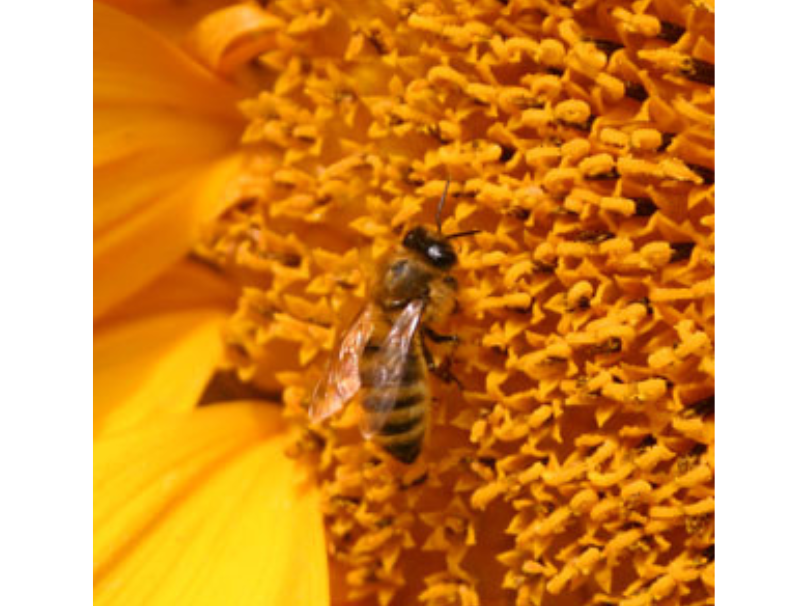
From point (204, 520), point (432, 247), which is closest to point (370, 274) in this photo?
point (432, 247)

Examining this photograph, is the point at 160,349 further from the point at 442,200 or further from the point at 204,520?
the point at 442,200

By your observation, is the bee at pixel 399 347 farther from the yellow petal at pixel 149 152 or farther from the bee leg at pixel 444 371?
the yellow petal at pixel 149 152

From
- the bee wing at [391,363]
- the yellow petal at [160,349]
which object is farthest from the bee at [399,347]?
the yellow petal at [160,349]

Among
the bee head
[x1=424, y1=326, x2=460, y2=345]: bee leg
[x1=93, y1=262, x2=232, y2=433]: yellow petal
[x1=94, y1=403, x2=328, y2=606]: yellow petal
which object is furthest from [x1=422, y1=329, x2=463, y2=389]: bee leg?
[x1=93, y1=262, x2=232, y2=433]: yellow petal

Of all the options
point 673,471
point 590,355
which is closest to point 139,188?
point 590,355

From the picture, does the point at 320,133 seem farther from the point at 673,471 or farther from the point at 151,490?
the point at 673,471
